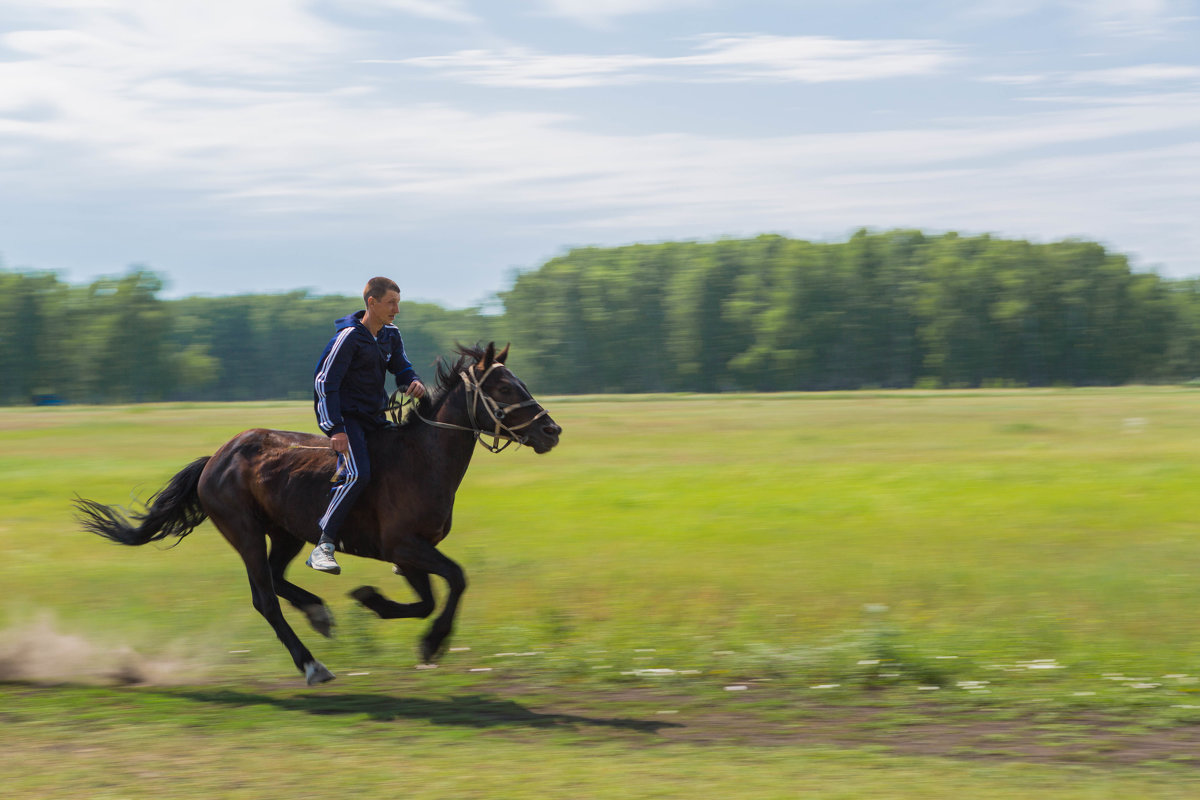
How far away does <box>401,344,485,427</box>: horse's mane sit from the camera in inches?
380

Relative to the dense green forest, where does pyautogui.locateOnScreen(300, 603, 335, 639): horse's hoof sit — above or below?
→ below

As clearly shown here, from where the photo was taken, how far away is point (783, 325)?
11894cm

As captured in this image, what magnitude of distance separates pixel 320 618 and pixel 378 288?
102 inches

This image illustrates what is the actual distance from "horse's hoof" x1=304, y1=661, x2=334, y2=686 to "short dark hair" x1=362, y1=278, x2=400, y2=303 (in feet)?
8.77

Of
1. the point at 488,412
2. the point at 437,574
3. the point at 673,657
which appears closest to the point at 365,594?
the point at 437,574

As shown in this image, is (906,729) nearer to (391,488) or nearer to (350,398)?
(391,488)

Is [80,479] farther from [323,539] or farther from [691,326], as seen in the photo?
[691,326]

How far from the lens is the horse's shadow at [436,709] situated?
26.5 ft

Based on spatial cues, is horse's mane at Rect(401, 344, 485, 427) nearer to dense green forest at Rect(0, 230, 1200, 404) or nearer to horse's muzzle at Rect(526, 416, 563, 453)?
horse's muzzle at Rect(526, 416, 563, 453)

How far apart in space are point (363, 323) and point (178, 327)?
143969 millimetres

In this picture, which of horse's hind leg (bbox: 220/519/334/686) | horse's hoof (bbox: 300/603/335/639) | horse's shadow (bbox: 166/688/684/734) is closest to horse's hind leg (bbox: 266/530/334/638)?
horse's hoof (bbox: 300/603/335/639)

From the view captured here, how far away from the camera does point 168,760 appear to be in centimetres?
714

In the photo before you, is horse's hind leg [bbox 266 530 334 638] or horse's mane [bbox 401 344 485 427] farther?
horse's hind leg [bbox 266 530 334 638]

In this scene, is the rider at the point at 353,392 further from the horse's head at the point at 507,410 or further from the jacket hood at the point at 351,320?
the horse's head at the point at 507,410
